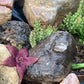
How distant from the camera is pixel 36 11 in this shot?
9.92 feet

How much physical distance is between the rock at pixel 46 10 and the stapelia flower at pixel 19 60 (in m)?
0.85

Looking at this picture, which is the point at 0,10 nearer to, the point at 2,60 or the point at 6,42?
the point at 6,42

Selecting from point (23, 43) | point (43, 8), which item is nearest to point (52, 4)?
point (43, 8)

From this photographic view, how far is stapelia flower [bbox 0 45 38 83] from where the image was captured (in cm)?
222

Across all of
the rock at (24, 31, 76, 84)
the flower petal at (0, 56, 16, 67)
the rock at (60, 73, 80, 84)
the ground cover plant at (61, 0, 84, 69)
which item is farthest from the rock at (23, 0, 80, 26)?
the rock at (60, 73, 80, 84)

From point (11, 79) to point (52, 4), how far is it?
1.72 meters

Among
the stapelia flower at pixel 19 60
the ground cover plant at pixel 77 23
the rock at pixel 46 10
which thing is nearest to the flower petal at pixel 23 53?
the stapelia flower at pixel 19 60

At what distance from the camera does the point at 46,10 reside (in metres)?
3.06

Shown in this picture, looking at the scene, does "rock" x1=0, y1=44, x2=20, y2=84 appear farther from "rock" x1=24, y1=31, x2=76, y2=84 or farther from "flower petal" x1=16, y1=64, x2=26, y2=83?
"rock" x1=24, y1=31, x2=76, y2=84

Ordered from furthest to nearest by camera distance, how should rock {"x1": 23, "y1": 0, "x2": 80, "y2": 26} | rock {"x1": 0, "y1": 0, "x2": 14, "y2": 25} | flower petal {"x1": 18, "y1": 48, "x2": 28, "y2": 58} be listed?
1. rock {"x1": 23, "y1": 0, "x2": 80, "y2": 26}
2. rock {"x1": 0, "y1": 0, "x2": 14, "y2": 25}
3. flower petal {"x1": 18, "y1": 48, "x2": 28, "y2": 58}

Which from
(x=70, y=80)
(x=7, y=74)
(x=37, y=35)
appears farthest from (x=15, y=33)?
(x=70, y=80)

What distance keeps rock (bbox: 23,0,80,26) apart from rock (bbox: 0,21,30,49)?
0.34m

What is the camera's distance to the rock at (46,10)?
3.01 meters

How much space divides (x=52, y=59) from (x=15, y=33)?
3.03 ft
